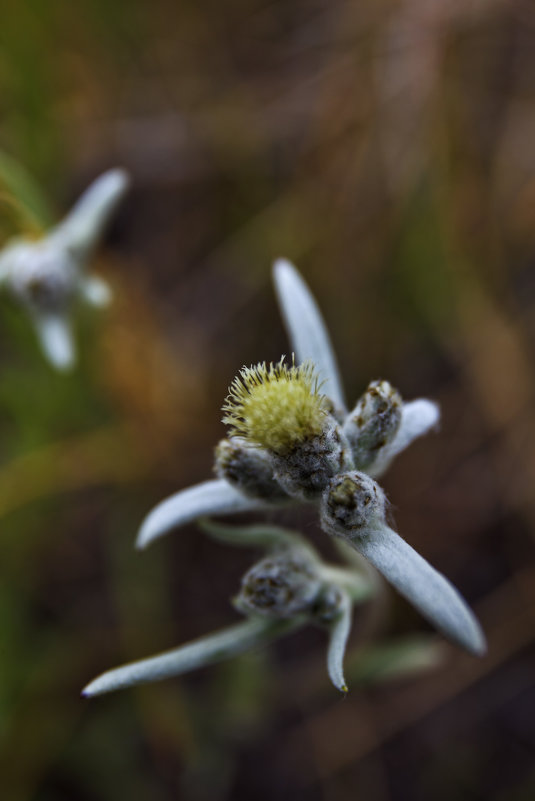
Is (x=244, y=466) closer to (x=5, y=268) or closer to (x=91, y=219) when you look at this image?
(x=5, y=268)

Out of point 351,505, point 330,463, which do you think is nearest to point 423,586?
point 351,505

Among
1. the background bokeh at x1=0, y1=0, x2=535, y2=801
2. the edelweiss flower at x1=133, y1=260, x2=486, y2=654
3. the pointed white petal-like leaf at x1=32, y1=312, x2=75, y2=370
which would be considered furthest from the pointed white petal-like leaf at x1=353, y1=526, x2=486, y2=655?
the pointed white petal-like leaf at x1=32, y1=312, x2=75, y2=370

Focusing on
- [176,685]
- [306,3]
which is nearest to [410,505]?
[176,685]

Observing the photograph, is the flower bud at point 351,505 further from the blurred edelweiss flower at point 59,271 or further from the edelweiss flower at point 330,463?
the blurred edelweiss flower at point 59,271

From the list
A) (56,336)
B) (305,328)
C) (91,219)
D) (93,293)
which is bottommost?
(305,328)

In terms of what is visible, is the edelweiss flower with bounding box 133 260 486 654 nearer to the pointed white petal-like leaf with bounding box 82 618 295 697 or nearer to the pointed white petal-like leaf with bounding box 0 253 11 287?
the pointed white petal-like leaf with bounding box 82 618 295 697

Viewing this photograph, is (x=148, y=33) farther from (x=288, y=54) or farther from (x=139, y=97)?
(x=288, y=54)
